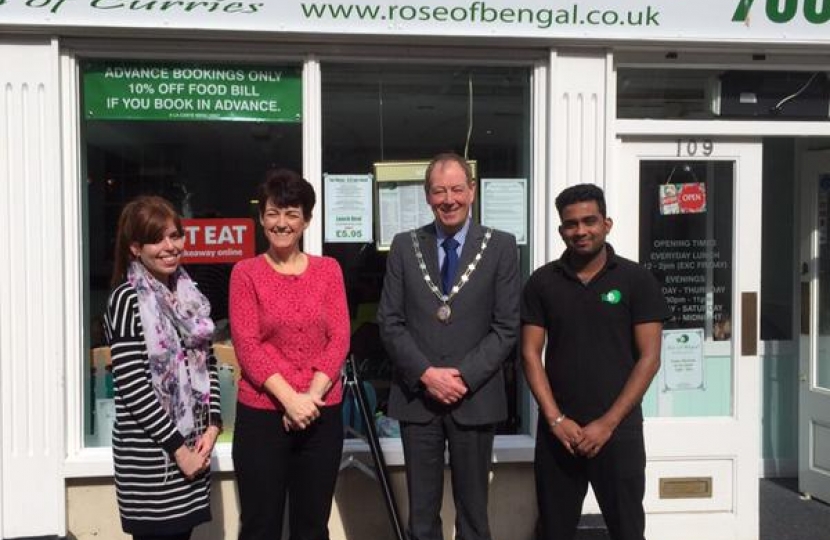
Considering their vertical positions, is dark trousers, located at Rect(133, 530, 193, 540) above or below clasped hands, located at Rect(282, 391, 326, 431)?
below

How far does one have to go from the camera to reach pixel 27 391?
4.10 m

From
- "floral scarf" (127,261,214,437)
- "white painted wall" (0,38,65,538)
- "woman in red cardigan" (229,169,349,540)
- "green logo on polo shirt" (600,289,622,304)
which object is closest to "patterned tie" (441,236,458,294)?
"woman in red cardigan" (229,169,349,540)

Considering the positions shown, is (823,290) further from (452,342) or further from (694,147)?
(452,342)

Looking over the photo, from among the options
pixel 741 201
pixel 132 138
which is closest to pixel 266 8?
pixel 132 138

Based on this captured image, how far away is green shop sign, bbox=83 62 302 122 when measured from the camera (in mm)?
4258

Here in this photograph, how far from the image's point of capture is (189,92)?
4.31 meters

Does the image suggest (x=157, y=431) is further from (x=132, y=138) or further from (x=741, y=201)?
(x=741, y=201)

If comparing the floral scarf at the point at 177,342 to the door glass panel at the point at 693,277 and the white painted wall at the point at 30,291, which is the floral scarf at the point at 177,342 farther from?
the door glass panel at the point at 693,277

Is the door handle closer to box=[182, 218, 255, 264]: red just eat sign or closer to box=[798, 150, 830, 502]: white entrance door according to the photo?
box=[798, 150, 830, 502]: white entrance door

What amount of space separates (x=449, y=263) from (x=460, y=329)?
27cm

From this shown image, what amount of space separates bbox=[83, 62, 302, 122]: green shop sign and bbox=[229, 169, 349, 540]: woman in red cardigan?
Result: 1282 millimetres

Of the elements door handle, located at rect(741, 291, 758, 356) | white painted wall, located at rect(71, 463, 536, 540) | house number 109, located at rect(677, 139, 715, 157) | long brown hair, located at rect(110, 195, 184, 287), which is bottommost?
white painted wall, located at rect(71, 463, 536, 540)

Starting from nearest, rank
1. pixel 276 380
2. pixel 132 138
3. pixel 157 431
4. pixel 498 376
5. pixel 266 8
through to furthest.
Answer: pixel 157 431 → pixel 276 380 → pixel 498 376 → pixel 266 8 → pixel 132 138

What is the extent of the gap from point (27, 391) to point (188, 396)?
5.11 feet
